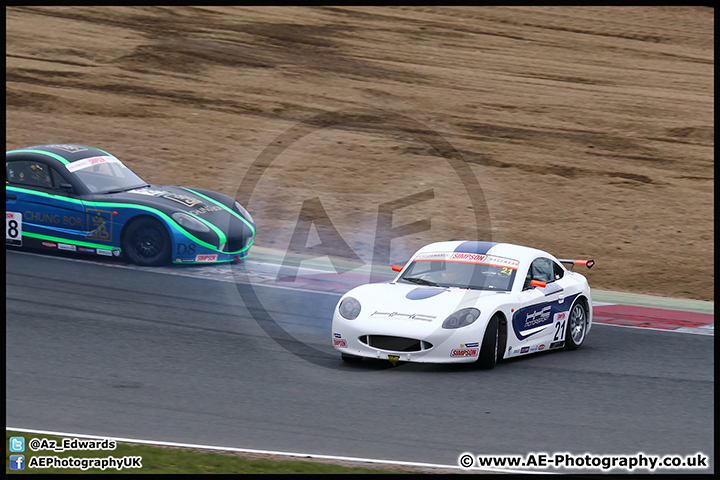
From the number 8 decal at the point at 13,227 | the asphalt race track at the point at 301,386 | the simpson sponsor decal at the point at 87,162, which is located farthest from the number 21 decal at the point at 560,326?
the number 8 decal at the point at 13,227

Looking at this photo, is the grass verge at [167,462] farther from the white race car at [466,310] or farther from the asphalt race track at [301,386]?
the white race car at [466,310]

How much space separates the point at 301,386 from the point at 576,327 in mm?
3516

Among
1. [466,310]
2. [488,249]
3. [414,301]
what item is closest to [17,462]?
[414,301]

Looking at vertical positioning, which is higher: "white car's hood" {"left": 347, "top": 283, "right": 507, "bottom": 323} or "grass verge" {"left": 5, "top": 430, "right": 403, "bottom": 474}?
"white car's hood" {"left": 347, "top": 283, "right": 507, "bottom": 323}

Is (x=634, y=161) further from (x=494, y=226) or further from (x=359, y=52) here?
(x=359, y=52)

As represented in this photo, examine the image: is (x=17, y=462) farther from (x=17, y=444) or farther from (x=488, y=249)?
(x=488, y=249)

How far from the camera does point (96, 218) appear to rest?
12914 mm

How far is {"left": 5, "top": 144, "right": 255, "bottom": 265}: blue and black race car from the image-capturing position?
12867mm

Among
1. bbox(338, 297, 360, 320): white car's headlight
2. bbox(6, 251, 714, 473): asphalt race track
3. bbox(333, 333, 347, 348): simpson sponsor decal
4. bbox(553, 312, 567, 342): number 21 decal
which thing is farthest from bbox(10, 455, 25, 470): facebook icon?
bbox(553, 312, 567, 342): number 21 decal

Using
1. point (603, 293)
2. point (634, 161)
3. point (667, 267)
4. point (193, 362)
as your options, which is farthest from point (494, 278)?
point (634, 161)

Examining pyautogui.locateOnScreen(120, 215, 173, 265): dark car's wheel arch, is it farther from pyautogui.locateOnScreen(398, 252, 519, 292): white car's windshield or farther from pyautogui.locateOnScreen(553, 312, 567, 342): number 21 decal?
pyautogui.locateOnScreen(553, 312, 567, 342): number 21 decal

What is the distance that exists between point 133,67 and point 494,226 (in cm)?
1268

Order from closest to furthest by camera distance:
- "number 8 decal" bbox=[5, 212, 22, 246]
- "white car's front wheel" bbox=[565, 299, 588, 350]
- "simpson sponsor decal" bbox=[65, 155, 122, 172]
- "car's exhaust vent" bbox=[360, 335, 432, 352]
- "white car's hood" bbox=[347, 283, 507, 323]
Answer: "car's exhaust vent" bbox=[360, 335, 432, 352]
"white car's hood" bbox=[347, 283, 507, 323]
"white car's front wheel" bbox=[565, 299, 588, 350]
"number 8 decal" bbox=[5, 212, 22, 246]
"simpson sponsor decal" bbox=[65, 155, 122, 172]

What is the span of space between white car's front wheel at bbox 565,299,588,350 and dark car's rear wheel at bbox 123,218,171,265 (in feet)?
18.0
